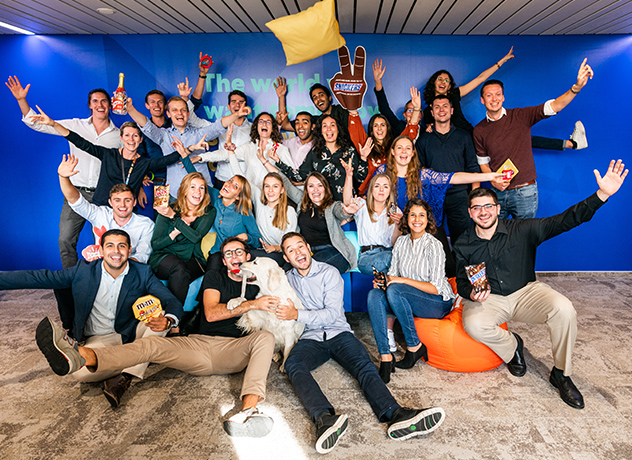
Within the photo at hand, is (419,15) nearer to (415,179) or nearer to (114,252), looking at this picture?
(415,179)

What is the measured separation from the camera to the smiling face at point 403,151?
143 inches

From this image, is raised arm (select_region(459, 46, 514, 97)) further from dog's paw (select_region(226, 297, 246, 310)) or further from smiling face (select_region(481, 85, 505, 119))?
dog's paw (select_region(226, 297, 246, 310))

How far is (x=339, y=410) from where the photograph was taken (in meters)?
2.56

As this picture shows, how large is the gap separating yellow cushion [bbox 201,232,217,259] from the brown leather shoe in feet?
4.75

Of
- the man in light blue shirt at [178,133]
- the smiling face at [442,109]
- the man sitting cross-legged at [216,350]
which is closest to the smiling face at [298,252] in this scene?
the man sitting cross-legged at [216,350]

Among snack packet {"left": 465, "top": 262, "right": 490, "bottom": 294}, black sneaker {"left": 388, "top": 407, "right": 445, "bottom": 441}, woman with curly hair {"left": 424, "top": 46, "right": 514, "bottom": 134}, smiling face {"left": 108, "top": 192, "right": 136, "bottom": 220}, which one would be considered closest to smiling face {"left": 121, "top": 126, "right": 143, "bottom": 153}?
smiling face {"left": 108, "top": 192, "right": 136, "bottom": 220}

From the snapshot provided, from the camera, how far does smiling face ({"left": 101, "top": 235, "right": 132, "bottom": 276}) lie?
2969mm

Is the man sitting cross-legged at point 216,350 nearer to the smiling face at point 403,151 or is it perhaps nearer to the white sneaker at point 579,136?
the smiling face at point 403,151

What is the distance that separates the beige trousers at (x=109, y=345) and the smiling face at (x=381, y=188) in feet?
7.08

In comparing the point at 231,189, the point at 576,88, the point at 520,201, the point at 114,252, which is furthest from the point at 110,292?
the point at 576,88

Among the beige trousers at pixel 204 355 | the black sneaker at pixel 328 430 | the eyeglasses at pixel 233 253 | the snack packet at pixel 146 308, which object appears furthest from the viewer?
the eyeglasses at pixel 233 253

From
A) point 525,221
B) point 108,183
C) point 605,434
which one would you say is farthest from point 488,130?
point 108,183

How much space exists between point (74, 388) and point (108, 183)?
7.15 feet

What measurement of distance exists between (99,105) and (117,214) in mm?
1642
